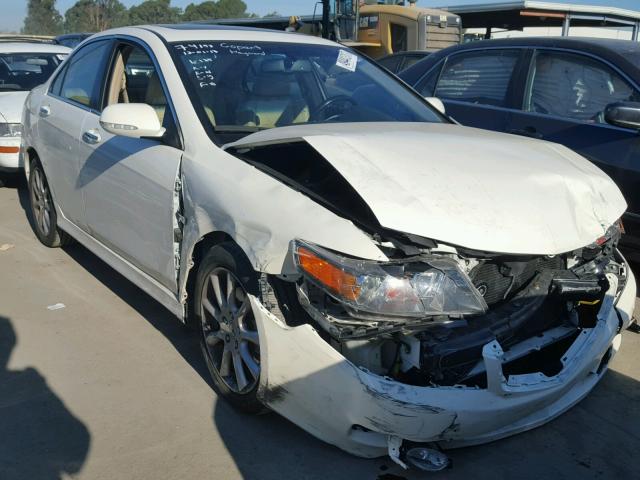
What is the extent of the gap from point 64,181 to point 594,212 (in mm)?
3393

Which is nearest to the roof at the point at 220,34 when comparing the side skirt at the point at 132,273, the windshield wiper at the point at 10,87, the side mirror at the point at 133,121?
the side mirror at the point at 133,121

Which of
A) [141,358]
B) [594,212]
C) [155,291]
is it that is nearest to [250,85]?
[155,291]

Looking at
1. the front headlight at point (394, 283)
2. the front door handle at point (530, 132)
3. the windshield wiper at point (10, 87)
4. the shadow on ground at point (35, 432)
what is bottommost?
the shadow on ground at point (35, 432)

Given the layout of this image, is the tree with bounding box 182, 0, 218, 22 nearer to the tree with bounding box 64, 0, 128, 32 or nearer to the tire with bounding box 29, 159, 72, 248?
the tree with bounding box 64, 0, 128, 32

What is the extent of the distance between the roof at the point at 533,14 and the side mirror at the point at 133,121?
16333 millimetres

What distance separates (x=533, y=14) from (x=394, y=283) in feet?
58.6

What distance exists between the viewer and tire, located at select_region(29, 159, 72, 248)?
16.9ft

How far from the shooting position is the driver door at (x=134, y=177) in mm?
3355

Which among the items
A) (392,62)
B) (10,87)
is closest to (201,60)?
(10,87)

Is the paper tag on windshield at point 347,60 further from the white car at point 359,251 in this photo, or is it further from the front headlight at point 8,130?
the front headlight at point 8,130

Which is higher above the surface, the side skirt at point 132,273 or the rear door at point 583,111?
the rear door at point 583,111

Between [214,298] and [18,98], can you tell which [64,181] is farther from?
[18,98]

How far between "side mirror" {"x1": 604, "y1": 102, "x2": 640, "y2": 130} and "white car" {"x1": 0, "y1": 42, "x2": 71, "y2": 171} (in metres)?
5.71

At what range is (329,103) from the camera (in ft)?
12.8
